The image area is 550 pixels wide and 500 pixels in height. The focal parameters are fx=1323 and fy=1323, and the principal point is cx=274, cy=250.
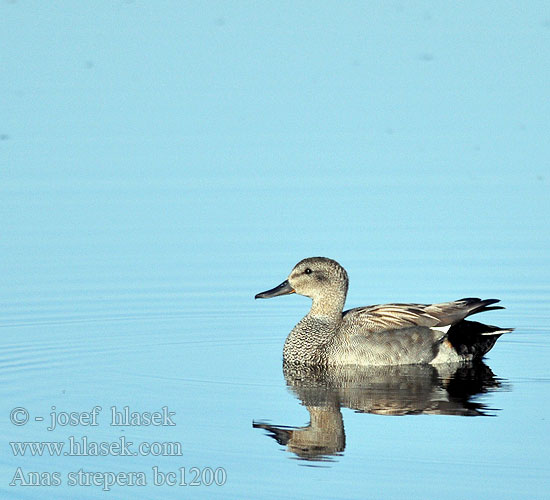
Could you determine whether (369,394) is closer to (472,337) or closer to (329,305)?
(472,337)

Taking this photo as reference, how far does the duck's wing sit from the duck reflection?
0.45 meters

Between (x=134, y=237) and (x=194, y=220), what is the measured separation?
1.01m

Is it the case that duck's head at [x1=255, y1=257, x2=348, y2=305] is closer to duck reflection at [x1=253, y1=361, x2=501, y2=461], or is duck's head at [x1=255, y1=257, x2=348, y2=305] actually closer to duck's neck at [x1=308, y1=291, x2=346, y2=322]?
duck's neck at [x1=308, y1=291, x2=346, y2=322]

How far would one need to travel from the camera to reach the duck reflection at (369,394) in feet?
33.9

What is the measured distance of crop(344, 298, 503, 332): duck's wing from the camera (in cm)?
1343

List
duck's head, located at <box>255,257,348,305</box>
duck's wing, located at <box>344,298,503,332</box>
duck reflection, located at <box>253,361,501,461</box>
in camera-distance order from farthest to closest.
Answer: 1. duck's head, located at <box>255,257,348,305</box>
2. duck's wing, located at <box>344,298,503,332</box>
3. duck reflection, located at <box>253,361,501,461</box>

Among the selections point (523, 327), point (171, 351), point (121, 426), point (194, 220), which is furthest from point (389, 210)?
point (121, 426)

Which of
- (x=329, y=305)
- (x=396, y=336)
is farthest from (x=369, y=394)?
(x=329, y=305)

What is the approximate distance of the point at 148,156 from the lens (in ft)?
66.6

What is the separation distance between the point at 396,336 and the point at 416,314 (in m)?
0.36

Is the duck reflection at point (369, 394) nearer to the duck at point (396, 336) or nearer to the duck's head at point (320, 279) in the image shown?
the duck at point (396, 336)

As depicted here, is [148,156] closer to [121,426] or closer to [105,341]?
[105,341]

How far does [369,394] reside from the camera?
11.8 m

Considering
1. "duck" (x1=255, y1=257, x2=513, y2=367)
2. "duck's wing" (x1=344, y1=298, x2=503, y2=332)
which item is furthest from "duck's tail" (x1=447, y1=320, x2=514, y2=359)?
"duck's wing" (x1=344, y1=298, x2=503, y2=332)
